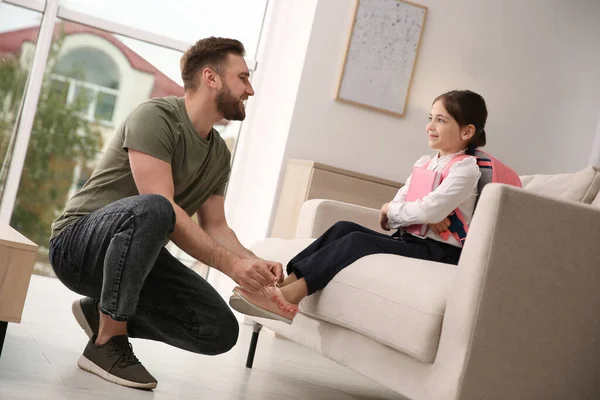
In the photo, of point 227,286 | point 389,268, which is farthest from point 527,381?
point 227,286

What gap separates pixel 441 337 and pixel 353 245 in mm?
565

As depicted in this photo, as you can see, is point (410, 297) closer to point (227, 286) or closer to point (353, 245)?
point (353, 245)

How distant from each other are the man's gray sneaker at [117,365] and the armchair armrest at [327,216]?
109 centimetres

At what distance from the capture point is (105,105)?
471 centimetres

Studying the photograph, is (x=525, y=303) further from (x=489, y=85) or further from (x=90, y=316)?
(x=489, y=85)

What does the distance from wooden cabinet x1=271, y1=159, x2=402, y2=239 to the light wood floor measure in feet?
2.39

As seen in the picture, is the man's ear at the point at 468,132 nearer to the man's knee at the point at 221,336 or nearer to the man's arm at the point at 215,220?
the man's arm at the point at 215,220

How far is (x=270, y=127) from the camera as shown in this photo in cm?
477

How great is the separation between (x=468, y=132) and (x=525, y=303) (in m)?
0.97

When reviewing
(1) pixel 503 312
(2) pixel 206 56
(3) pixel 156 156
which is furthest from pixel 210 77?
(1) pixel 503 312

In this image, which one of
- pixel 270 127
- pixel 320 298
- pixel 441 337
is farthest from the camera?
pixel 270 127

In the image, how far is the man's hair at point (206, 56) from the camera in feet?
8.23

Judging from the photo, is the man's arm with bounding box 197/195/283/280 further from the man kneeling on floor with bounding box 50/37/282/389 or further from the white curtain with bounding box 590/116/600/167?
the white curtain with bounding box 590/116/600/167

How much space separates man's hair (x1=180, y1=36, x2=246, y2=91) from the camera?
8.23 ft
